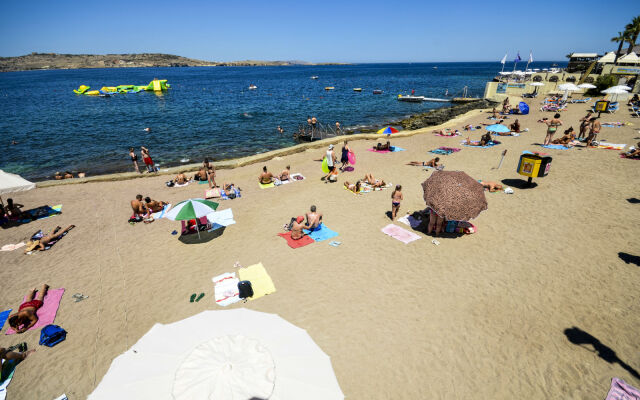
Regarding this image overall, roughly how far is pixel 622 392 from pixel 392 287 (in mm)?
4430

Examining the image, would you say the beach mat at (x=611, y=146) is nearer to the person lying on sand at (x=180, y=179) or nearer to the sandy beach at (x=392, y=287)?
→ the sandy beach at (x=392, y=287)

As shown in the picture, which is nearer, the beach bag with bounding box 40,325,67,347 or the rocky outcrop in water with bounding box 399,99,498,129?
the beach bag with bounding box 40,325,67,347

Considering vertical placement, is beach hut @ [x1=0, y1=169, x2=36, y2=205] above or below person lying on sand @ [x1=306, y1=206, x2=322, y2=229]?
above

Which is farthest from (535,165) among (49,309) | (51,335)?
(49,309)

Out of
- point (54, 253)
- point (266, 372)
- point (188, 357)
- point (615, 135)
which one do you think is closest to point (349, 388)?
point (266, 372)

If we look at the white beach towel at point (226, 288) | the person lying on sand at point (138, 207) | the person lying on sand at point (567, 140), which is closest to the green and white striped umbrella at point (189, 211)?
the white beach towel at point (226, 288)

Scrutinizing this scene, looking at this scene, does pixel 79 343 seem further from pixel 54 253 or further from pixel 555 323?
pixel 555 323

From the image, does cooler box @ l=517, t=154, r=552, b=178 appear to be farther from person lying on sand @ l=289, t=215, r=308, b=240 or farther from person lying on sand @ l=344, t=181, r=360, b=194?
person lying on sand @ l=289, t=215, r=308, b=240

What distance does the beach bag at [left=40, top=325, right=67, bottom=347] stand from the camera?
20.7 ft

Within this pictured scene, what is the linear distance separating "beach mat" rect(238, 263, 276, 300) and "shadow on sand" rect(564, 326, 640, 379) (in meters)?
6.92

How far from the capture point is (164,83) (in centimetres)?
7544

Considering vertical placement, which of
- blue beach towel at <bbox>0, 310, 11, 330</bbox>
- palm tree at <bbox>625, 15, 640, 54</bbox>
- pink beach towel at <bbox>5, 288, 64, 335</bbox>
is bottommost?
blue beach towel at <bbox>0, 310, 11, 330</bbox>

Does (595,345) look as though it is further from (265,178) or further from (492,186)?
(265,178)

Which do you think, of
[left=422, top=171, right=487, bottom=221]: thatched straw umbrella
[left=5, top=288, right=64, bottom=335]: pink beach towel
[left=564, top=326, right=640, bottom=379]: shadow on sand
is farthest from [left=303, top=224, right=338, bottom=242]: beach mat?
[left=5, top=288, right=64, bottom=335]: pink beach towel
